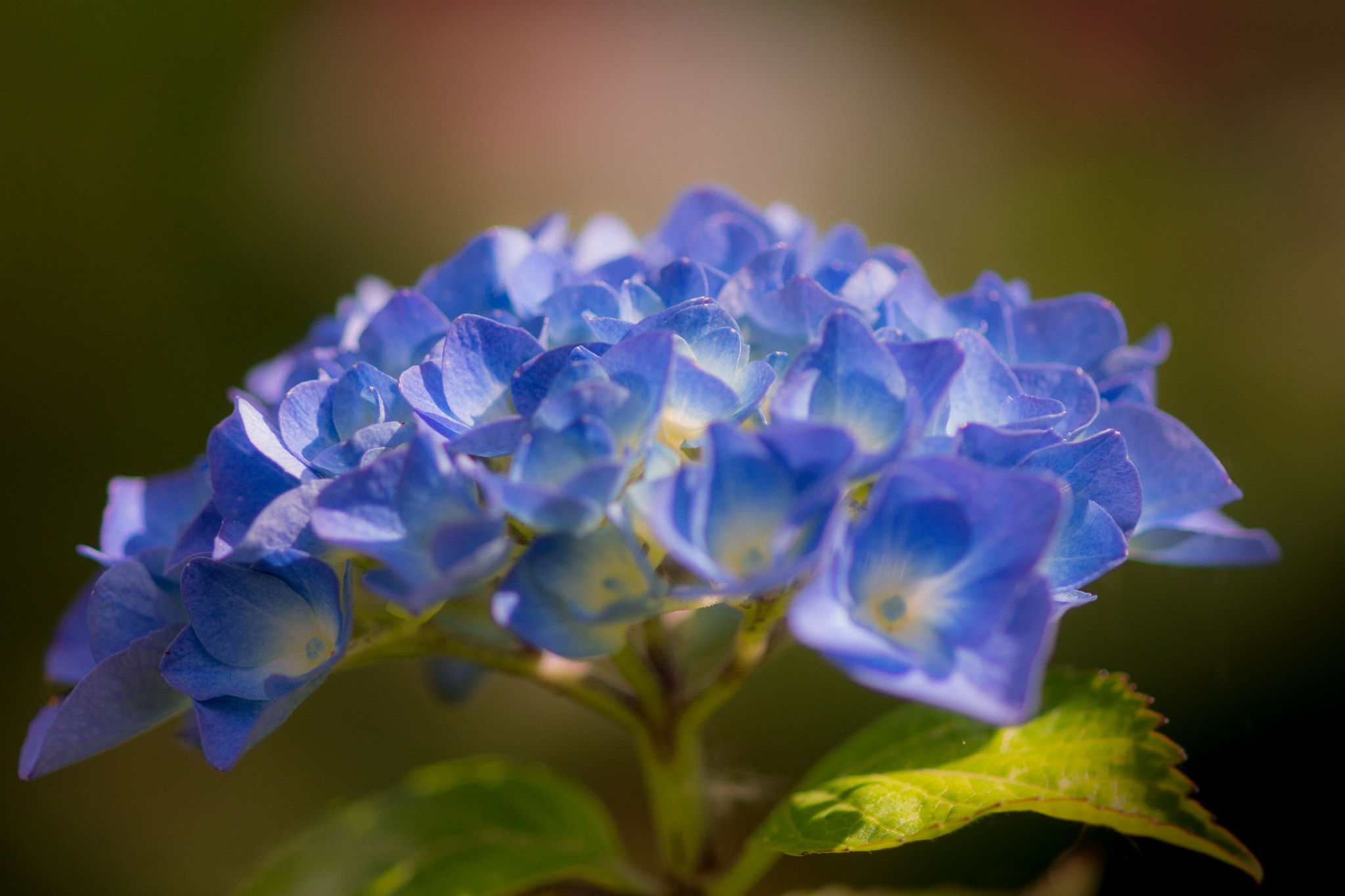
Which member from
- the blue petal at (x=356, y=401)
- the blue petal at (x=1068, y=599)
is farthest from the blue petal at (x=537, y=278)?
the blue petal at (x=1068, y=599)

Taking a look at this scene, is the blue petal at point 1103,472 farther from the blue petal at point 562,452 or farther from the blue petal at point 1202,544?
the blue petal at point 562,452

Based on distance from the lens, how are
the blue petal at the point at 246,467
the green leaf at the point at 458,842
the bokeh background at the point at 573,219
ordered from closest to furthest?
1. the blue petal at the point at 246,467
2. the green leaf at the point at 458,842
3. the bokeh background at the point at 573,219

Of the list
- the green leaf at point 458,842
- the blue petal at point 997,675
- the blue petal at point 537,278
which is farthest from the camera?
the green leaf at point 458,842

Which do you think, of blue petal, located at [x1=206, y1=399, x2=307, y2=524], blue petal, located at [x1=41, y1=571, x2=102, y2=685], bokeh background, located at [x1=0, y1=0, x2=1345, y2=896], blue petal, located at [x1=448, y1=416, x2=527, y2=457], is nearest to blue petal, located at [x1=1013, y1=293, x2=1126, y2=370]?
blue petal, located at [x1=448, y1=416, x2=527, y2=457]

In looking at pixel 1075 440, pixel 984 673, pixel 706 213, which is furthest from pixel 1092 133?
pixel 984 673

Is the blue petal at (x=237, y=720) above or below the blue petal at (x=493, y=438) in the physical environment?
below

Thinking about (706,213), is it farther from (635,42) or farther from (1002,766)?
(635,42)

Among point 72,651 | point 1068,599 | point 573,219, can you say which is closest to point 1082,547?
point 1068,599
